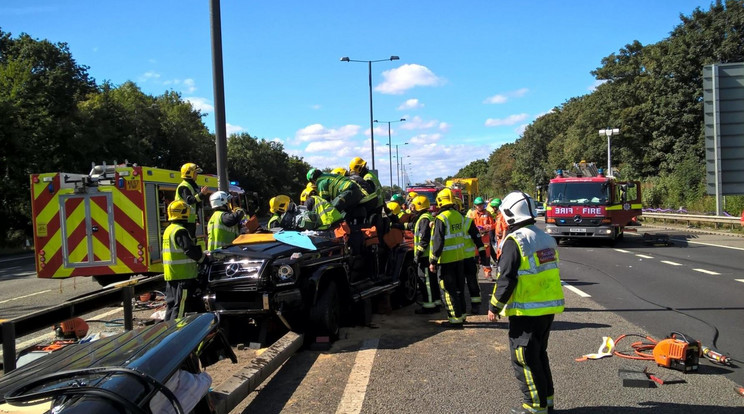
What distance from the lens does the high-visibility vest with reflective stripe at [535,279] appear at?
3934mm

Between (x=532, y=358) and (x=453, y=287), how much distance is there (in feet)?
10.2

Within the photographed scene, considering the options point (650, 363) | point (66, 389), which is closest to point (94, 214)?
point (66, 389)

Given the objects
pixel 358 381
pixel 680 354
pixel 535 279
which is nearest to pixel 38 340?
pixel 358 381

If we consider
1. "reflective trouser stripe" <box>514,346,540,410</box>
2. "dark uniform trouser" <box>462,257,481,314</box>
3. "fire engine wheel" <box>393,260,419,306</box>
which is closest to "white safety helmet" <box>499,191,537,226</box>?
"reflective trouser stripe" <box>514,346,540,410</box>

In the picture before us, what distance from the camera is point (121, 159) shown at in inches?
1249

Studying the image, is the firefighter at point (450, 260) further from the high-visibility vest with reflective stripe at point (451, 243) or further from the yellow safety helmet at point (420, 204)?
the yellow safety helmet at point (420, 204)

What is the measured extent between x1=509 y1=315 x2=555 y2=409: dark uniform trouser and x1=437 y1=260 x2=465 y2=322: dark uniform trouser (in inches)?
110

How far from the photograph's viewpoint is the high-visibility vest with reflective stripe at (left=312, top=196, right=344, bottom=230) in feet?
22.0

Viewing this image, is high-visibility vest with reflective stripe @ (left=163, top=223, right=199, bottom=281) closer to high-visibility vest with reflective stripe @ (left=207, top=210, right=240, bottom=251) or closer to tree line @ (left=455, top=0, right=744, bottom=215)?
high-visibility vest with reflective stripe @ (left=207, top=210, right=240, bottom=251)

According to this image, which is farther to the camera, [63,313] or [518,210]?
[63,313]

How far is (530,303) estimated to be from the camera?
3.93 metres

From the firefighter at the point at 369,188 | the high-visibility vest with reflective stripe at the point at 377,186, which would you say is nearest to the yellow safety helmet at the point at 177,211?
the firefighter at the point at 369,188

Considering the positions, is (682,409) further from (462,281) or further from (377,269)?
(377,269)

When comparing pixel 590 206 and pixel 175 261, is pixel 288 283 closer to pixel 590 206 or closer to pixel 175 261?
pixel 175 261
